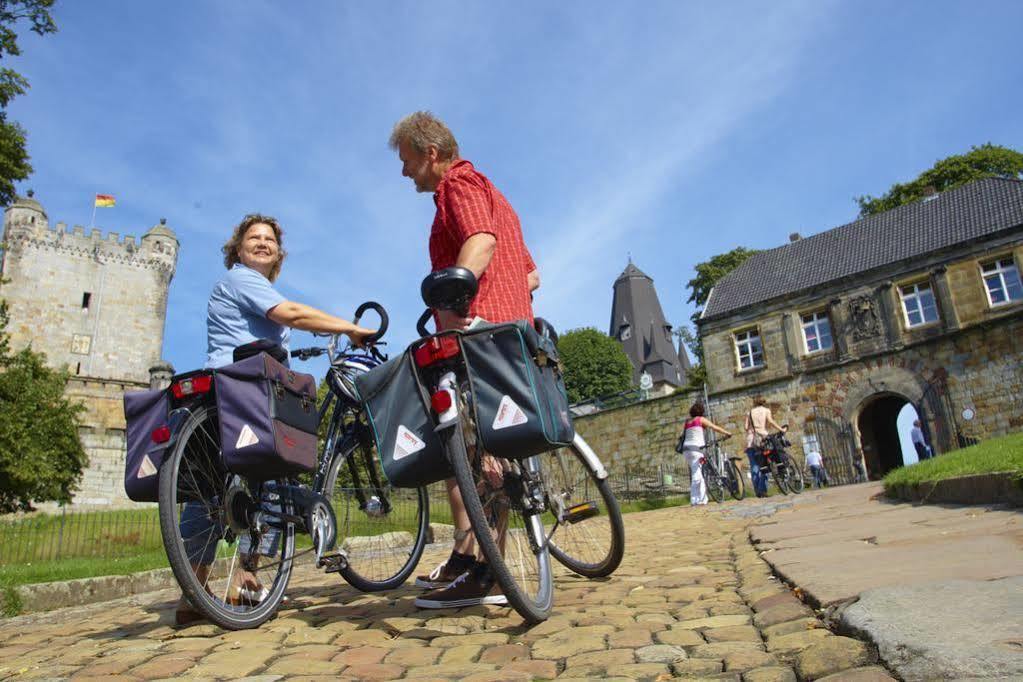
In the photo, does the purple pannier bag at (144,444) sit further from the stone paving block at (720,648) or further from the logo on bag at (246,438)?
the stone paving block at (720,648)

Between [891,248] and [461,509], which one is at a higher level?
[891,248]

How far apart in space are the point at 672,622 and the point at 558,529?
1.17 metres

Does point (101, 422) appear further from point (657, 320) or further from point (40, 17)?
point (657, 320)

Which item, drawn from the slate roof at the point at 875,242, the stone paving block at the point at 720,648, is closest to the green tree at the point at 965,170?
the slate roof at the point at 875,242

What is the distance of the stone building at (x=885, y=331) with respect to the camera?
22234mm

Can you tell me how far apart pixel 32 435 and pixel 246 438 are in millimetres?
24622

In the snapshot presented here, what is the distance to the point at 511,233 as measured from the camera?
12.2 feet

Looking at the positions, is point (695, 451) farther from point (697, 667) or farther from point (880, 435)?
point (880, 435)

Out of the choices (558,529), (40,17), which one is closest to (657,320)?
(40,17)

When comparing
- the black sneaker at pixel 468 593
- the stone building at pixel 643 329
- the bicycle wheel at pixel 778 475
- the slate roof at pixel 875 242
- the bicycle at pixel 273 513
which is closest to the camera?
the bicycle at pixel 273 513

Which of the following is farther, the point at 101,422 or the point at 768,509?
the point at 101,422

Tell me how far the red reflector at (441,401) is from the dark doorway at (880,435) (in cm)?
2513

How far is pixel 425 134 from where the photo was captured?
3725 millimetres

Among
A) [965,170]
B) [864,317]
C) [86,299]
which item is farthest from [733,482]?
[86,299]
